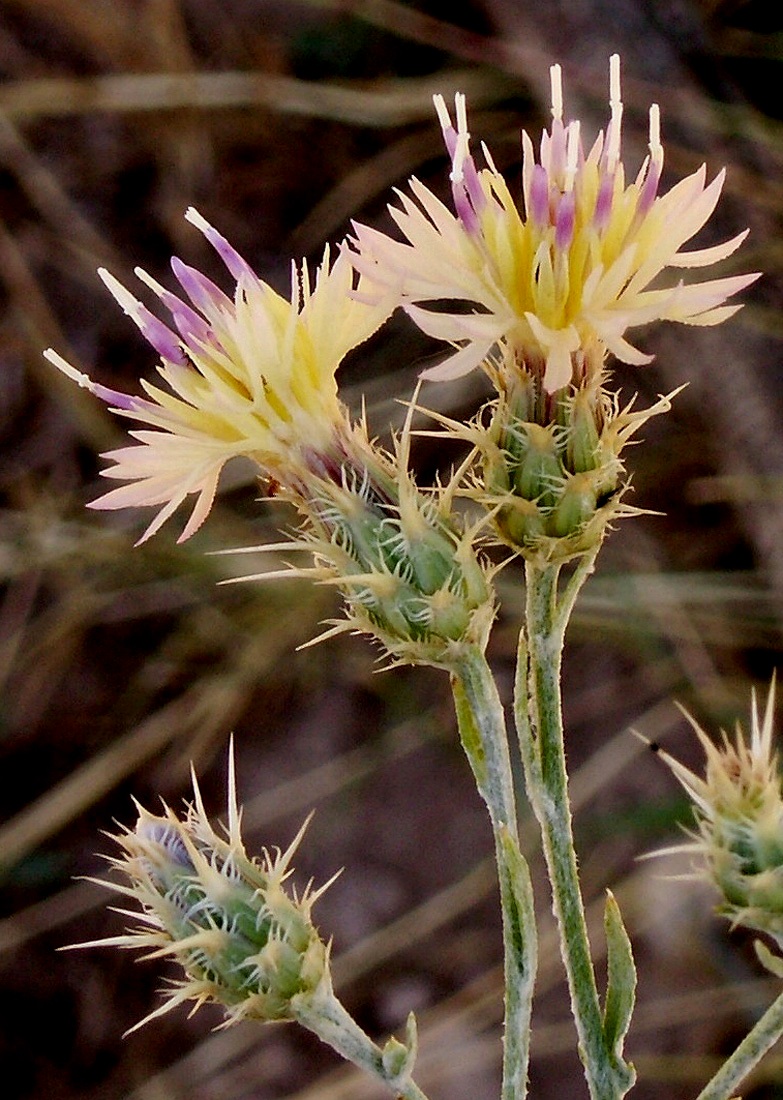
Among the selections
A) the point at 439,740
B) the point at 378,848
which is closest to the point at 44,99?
the point at 439,740

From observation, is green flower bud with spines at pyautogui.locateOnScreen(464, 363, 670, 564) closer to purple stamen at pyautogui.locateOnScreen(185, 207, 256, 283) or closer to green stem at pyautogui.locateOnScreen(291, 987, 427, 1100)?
purple stamen at pyautogui.locateOnScreen(185, 207, 256, 283)

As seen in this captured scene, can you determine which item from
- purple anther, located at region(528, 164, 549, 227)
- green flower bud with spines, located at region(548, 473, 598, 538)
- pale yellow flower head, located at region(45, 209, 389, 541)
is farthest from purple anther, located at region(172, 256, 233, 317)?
green flower bud with spines, located at region(548, 473, 598, 538)

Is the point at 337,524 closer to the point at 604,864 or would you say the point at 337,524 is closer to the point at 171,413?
the point at 171,413

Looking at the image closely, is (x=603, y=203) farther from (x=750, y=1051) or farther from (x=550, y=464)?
(x=750, y=1051)

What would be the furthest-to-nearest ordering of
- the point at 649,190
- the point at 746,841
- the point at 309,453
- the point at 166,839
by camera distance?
the point at 309,453 → the point at 166,839 → the point at 649,190 → the point at 746,841

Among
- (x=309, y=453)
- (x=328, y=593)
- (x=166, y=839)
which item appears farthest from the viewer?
(x=328, y=593)

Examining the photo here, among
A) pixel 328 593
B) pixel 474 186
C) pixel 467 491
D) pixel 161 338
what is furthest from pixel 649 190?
pixel 328 593

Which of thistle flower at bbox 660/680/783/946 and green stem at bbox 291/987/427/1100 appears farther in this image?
green stem at bbox 291/987/427/1100

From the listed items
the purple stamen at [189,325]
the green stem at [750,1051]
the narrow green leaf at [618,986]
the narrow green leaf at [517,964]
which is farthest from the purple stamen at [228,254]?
the green stem at [750,1051]
